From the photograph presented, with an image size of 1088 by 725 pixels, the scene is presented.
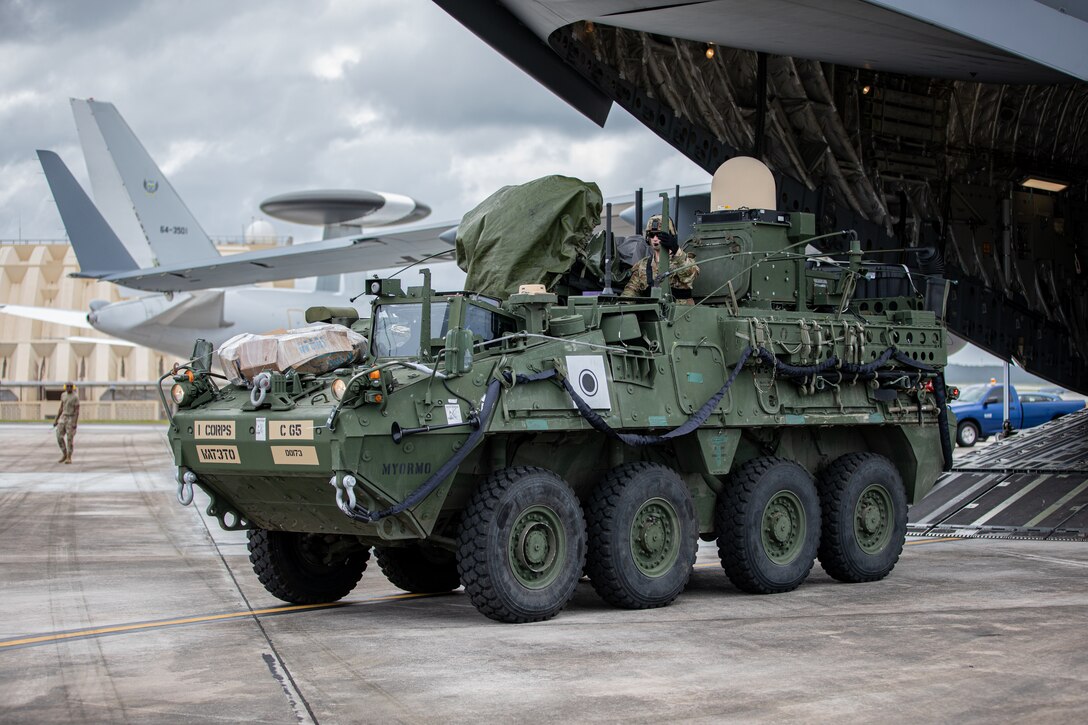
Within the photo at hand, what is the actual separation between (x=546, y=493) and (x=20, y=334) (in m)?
72.1

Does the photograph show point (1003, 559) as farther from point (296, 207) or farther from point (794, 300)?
point (296, 207)

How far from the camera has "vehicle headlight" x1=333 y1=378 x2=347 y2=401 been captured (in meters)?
7.62

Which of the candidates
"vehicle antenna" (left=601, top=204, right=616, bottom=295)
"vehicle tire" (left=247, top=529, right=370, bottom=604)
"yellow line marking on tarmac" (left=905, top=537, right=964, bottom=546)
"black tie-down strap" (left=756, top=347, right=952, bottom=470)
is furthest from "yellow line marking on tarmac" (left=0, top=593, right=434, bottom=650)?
"yellow line marking on tarmac" (left=905, top=537, right=964, bottom=546)

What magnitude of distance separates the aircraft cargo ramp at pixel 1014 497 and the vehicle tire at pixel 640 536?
19.4 ft

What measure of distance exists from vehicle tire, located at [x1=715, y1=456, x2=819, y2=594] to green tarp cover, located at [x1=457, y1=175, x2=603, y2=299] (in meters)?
2.13

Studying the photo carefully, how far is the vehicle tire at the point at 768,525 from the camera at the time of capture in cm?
951

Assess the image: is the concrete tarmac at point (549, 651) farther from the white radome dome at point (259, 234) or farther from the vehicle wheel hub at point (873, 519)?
the white radome dome at point (259, 234)

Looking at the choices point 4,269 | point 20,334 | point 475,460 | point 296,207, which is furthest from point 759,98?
point 4,269

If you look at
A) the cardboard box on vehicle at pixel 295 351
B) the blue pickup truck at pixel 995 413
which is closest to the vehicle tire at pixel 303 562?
the cardboard box on vehicle at pixel 295 351

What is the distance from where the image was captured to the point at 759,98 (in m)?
17.2

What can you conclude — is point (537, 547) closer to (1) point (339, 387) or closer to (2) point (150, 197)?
(1) point (339, 387)

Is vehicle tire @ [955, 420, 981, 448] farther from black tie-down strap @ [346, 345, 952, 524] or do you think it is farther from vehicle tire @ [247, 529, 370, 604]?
vehicle tire @ [247, 529, 370, 604]

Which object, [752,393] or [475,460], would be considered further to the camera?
→ [752,393]

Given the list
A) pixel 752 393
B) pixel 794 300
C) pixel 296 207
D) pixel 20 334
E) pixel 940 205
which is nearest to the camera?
pixel 752 393
